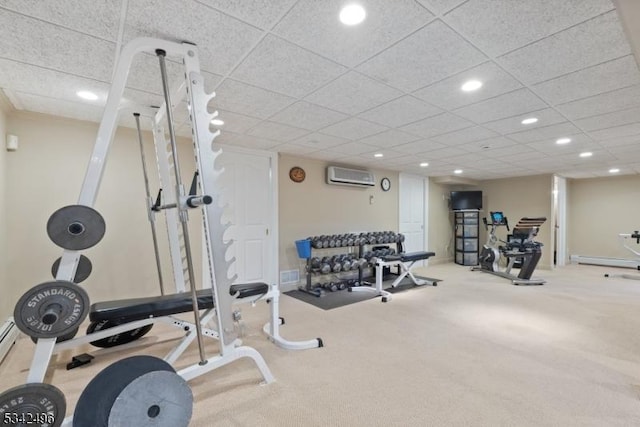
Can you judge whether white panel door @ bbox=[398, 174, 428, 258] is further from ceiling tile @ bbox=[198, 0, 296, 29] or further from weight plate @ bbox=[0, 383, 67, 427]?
weight plate @ bbox=[0, 383, 67, 427]

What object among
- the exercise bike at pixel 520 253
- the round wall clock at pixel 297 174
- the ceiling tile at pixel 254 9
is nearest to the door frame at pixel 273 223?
the round wall clock at pixel 297 174

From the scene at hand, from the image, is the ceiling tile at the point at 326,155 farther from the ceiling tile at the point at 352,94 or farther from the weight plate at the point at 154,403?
the weight plate at the point at 154,403

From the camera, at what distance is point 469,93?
7.84ft

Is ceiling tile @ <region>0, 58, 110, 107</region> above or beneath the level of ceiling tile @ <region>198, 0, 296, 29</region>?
beneath

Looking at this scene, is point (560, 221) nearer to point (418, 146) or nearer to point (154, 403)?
point (418, 146)

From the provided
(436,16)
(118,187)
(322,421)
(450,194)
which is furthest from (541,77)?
(450,194)

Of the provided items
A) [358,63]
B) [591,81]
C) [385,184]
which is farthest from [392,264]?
[358,63]

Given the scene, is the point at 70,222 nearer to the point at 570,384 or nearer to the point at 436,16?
the point at 436,16

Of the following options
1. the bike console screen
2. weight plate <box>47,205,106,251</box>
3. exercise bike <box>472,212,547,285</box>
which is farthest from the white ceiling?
the bike console screen

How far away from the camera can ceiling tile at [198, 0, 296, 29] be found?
1397 mm

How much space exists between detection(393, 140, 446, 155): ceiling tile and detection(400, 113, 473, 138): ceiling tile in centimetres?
38

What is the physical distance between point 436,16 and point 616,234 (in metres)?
8.60

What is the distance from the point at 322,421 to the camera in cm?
168

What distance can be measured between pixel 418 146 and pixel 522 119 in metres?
1.33
